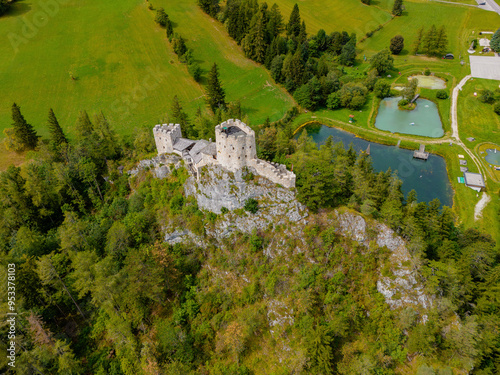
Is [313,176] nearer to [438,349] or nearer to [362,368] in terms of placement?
[362,368]

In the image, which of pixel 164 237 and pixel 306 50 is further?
pixel 306 50

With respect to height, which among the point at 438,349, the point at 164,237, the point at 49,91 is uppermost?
the point at 49,91

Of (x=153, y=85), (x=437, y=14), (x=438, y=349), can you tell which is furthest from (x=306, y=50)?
(x=438, y=349)

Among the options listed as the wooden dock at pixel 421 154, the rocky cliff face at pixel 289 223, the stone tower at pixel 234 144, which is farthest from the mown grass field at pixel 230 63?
the rocky cliff face at pixel 289 223

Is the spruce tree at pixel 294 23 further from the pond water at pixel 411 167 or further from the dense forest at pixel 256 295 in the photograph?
the dense forest at pixel 256 295

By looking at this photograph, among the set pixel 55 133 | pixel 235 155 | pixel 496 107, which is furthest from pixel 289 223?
pixel 496 107

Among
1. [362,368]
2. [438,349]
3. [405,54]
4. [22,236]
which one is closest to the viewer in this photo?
[362,368]
